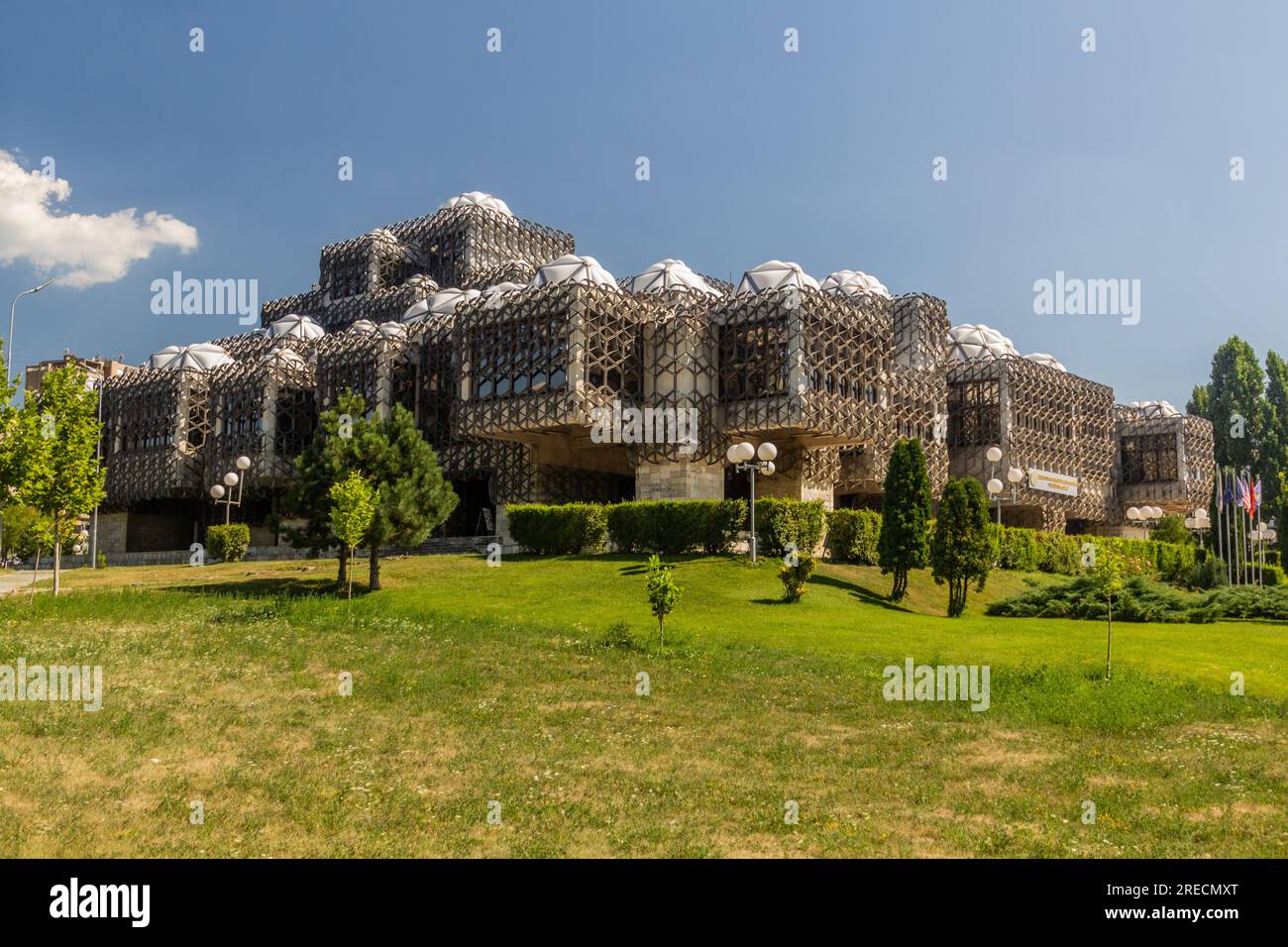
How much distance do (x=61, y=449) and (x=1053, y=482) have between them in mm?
61427

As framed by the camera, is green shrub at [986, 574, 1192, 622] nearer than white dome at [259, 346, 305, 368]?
Yes

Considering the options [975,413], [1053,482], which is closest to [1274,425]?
[1053,482]

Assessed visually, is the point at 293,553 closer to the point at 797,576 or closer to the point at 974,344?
the point at 797,576

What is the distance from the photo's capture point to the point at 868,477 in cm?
5469

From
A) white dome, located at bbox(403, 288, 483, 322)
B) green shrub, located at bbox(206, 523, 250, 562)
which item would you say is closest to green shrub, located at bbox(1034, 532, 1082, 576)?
white dome, located at bbox(403, 288, 483, 322)

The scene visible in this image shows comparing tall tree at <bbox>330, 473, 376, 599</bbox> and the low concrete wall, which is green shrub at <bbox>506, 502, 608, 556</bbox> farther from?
tall tree at <bbox>330, 473, 376, 599</bbox>

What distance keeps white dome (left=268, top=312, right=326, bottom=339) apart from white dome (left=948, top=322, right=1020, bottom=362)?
1979 inches

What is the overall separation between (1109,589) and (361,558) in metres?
32.7

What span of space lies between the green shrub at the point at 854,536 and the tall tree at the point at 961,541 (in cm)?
683

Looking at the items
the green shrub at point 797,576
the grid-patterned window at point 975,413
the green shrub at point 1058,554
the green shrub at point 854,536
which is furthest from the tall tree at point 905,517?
the grid-patterned window at point 975,413

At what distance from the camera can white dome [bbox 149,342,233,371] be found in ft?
230

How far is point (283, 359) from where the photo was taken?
65.1m

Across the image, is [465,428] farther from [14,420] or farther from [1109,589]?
[1109,589]

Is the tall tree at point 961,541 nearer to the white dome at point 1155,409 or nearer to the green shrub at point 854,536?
the green shrub at point 854,536
